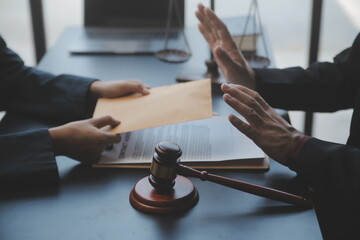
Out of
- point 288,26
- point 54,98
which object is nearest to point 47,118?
point 54,98

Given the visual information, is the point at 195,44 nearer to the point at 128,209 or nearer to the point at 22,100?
the point at 22,100

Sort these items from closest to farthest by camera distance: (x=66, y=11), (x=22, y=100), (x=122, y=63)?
(x=22, y=100) → (x=122, y=63) → (x=66, y=11)

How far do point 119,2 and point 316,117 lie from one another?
154cm

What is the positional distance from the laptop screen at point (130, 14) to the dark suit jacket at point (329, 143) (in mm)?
783

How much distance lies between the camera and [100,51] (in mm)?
1879

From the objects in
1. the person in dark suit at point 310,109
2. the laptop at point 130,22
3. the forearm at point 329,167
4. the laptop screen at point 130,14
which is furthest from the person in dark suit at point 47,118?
the laptop screen at point 130,14

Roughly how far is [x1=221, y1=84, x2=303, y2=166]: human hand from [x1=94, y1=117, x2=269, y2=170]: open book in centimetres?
5

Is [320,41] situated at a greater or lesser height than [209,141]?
lesser

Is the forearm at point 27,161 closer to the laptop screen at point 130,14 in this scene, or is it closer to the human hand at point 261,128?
the human hand at point 261,128

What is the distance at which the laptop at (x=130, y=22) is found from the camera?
204 cm

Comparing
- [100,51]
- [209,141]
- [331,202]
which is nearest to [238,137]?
[209,141]

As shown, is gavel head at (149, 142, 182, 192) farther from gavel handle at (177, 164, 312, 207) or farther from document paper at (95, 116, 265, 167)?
document paper at (95, 116, 265, 167)

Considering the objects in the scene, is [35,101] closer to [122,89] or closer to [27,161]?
[122,89]

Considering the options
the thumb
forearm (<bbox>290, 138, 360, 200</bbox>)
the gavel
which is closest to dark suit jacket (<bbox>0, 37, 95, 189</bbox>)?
the thumb
